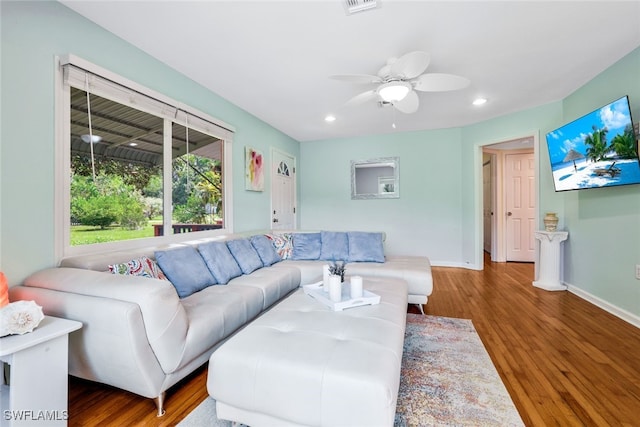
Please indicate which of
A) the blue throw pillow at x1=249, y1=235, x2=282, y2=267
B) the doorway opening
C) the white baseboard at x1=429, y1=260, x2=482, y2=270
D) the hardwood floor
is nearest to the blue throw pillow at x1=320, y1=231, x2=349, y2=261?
the blue throw pillow at x1=249, y1=235, x2=282, y2=267

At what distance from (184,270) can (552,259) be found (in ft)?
14.0

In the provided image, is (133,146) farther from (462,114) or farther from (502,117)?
(502,117)

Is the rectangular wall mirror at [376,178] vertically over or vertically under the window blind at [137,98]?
under

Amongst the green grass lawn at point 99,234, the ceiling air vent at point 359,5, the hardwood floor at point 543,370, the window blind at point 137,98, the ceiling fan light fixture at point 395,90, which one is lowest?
the hardwood floor at point 543,370

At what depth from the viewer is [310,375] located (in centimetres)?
110

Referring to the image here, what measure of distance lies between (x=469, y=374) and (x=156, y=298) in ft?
6.17

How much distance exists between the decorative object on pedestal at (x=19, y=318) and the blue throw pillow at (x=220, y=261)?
1.19 metres

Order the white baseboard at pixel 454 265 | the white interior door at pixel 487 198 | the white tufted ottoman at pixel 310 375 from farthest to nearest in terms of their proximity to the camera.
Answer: the white interior door at pixel 487 198, the white baseboard at pixel 454 265, the white tufted ottoman at pixel 310 375

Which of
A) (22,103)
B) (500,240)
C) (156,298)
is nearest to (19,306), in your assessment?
(156,298)

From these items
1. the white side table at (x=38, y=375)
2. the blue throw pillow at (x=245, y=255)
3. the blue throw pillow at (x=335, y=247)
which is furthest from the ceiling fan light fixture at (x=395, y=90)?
the white side table at (x=38, y=375)

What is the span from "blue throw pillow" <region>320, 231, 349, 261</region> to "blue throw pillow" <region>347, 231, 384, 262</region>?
0.07 m

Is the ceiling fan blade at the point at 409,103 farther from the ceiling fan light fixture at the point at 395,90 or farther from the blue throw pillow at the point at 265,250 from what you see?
the blue throw pillow at the point at 265,250

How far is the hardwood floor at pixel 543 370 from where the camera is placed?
1.40 m

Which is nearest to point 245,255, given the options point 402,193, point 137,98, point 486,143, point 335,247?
point 335,247
